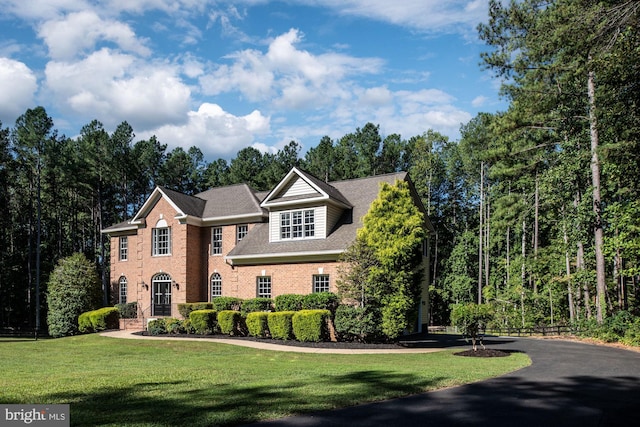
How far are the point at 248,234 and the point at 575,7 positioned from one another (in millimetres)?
19295

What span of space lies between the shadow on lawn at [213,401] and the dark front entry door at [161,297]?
67.3 ft

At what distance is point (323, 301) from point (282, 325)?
212 cm

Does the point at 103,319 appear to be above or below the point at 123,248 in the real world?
below

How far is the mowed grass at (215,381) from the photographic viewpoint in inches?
297

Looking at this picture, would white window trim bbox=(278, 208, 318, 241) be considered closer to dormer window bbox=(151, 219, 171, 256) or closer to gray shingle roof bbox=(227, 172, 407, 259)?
gray shingle roof bbox=(227, 172, 407, 259)

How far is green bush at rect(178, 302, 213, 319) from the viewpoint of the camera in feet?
85.8

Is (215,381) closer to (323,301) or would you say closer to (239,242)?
(323,301)

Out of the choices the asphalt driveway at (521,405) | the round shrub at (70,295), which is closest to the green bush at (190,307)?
the round shrub at (70,295)

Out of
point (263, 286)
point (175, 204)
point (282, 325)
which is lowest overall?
point (282, 325)

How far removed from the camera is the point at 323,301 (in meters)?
21.1

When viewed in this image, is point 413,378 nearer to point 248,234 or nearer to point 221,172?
point 248,234

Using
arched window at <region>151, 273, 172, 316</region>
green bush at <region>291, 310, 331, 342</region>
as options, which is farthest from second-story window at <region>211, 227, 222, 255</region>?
green bush at <region>291, 310, 331, 342</region>

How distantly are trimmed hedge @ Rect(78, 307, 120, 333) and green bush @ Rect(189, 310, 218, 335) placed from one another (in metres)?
7.04

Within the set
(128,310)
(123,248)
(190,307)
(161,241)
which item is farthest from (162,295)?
(123,248)
